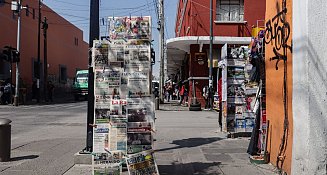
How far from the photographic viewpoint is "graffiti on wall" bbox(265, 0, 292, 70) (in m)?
6.71

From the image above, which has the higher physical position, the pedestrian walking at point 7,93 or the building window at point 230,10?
the building window at point 230,10

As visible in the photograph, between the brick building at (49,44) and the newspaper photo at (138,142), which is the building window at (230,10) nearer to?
the brick building at (49,44)

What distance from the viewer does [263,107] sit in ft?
27.2

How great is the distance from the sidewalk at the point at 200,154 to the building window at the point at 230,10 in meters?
14.1

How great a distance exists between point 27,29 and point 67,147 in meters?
33.0

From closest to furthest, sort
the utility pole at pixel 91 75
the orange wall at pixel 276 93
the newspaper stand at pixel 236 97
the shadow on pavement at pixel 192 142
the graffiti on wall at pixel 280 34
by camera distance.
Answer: the orange wall at pixel 276 93, the graffiti on wall at pixel 280 34, the utility pole at pixel 91 75, the shadow on pavement at pixel 192 142, the newspaper stand at pixel 236 97

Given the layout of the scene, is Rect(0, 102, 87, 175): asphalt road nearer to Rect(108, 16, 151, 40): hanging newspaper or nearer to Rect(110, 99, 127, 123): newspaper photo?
Rect(110, 99, 127, 123): newspaper photo

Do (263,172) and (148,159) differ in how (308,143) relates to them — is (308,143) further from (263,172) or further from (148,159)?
(148,159)

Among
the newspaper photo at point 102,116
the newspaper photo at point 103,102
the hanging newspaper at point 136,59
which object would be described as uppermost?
the hanging newspaper at point 136,59

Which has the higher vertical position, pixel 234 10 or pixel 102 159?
pixel 234 10

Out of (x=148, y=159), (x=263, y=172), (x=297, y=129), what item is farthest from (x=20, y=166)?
(x=297, y=129)

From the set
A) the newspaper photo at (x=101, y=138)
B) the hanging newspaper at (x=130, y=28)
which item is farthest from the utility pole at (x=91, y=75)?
the newspaper photo at (x=101, y=138)

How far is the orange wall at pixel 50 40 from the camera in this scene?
35.0 meters

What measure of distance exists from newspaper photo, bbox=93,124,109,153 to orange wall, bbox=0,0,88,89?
29.9 m
